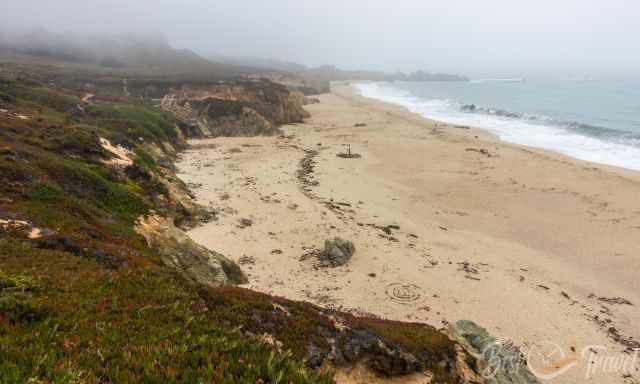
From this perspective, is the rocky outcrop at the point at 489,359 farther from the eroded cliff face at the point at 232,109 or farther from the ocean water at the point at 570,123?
the eroded cliff face at the point at 232,109

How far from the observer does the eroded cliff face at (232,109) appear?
156 feet

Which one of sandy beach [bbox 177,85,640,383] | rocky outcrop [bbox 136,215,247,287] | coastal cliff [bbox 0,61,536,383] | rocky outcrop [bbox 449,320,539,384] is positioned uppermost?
coastal cliff [bbox 0,61,536,383]

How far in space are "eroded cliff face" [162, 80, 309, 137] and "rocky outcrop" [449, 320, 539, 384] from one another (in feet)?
138

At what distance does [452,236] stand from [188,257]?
42.7 ft

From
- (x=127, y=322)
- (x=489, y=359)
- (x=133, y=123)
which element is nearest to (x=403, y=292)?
(x=489, y=359)

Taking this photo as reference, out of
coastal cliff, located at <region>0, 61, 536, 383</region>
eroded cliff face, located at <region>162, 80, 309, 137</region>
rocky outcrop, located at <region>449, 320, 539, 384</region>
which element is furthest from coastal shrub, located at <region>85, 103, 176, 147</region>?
rocky outcrop, located at <region>449, 320, 539, 384</region>

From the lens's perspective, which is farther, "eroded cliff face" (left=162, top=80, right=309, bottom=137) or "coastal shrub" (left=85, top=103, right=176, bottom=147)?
"eroded cliff face" (left=162, top=80, right=309, bottom=137)

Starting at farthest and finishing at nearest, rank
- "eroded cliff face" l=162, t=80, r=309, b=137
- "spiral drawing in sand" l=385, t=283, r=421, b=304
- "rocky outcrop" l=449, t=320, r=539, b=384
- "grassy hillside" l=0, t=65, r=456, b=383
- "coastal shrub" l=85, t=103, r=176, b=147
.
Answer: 1. "eroded cliff face" l=162, t=80, r=309, b=137
2. "coastal shrub" l=85, t=103, r=176, b=147
3. "spiral drawing in sand" l=385, t=283, r=421, b=304
4. "rocky outcrop" l=449, t=320, r=539, b=384
5. "grassy hillside" l=0, t=65, r=456, b=383

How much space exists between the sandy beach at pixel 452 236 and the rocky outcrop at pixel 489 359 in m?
2.81

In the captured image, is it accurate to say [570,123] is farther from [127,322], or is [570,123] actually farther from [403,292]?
[127,322]

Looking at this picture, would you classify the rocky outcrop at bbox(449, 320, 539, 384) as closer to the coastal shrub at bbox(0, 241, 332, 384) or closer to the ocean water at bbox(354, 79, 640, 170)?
the coastal shrub at bbox(0, 241, 332, 384)

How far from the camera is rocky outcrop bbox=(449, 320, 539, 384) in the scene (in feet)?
24.0

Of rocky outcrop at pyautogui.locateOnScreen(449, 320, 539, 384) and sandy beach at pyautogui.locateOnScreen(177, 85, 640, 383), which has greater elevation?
rocky outcrop at pyautogui.locateOnScreen(449, 320, 539, 384)

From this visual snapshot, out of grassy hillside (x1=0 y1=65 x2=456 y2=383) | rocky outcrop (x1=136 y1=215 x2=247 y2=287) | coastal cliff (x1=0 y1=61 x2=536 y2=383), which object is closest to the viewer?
grassy hillside (x1=0 y1=65 x2=456 y2=383)
